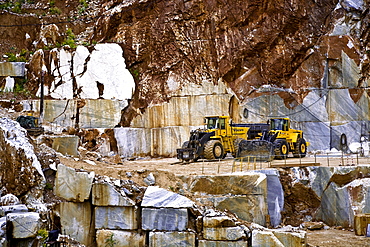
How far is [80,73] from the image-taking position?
2881 cm

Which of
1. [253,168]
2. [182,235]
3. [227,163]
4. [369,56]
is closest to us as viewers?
[182,235]

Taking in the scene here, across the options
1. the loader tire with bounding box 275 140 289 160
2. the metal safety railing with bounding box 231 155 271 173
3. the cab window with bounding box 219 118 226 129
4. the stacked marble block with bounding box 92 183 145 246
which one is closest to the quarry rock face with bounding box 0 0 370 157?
the cab window with bounding box 219 118 226 129

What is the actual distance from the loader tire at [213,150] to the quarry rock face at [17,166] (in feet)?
27.2

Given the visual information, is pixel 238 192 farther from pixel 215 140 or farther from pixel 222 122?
→ pixel 222 122

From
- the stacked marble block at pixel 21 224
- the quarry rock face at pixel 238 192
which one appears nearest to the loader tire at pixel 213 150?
the quarry rock face at pixel 238 192

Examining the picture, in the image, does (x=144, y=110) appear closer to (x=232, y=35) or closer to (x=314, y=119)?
(x=232, y=35)

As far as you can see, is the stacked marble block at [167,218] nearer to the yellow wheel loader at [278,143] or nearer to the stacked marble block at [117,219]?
the stacked marble block at [117,219]

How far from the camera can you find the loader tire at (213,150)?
21.5m

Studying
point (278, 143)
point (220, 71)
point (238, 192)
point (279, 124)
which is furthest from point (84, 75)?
point (238, 192)

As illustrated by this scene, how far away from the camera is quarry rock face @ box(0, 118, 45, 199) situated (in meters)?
14.6

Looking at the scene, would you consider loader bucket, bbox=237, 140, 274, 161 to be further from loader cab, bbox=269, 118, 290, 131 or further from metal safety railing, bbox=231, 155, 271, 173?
loader cab, bbox=269, 118, 290, 131

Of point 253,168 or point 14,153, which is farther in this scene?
point 253,168

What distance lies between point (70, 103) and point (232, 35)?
33.3 feet

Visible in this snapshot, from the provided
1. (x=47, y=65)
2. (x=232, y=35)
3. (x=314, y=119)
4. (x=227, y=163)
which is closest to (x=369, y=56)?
(x=314, y=119)
